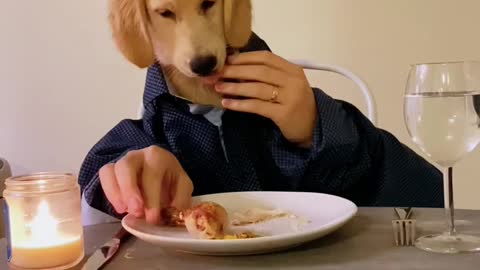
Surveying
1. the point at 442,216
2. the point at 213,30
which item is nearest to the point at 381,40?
the point at 213,30

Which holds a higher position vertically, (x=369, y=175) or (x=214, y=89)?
(x=214, y=89)

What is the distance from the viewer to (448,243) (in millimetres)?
472

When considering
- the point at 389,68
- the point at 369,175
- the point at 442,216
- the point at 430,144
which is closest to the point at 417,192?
the point at 369,175

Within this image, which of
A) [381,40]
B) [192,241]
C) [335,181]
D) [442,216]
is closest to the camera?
[192,241]

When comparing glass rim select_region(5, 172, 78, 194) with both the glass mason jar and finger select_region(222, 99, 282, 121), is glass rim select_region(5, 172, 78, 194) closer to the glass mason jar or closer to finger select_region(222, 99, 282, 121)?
the glass mason jar

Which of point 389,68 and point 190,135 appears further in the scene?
point 389,68

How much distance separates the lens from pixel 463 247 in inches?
18.2

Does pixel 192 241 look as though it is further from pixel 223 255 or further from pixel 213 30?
pixel 213 30

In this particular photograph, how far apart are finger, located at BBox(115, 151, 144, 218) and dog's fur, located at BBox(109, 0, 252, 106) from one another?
0.24 meters

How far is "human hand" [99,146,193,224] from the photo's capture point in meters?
0.56

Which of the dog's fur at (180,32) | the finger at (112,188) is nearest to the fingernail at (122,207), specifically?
the finger at (112,188)

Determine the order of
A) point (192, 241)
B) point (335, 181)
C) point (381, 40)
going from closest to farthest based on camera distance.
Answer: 1. point (192, 241)
2. point (335, 181)
3. point (381, 40)

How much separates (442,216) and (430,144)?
0.39 ft

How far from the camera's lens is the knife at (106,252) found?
0.48 m
